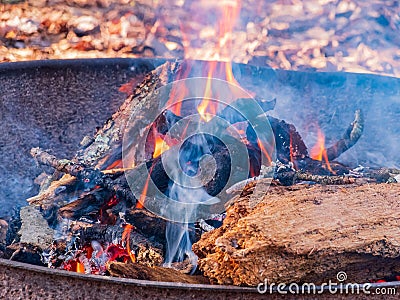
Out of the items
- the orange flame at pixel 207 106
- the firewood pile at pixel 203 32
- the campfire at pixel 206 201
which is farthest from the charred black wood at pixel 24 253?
the firewood pile at pixel 203 32

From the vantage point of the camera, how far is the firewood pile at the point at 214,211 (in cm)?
140

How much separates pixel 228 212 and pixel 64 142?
1.34 m

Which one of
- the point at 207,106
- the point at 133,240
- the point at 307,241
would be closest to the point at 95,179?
the point at 133,240

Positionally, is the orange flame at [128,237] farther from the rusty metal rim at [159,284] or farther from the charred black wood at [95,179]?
the rusty metal rim at [159,284]

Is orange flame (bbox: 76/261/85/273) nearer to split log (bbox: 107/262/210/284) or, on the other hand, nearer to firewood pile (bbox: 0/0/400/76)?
split log (bbox: 107/262/210/284)

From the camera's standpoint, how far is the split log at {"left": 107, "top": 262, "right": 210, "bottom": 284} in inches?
55.9

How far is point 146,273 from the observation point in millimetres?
1434

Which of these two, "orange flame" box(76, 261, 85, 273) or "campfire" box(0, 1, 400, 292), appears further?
"orange flame" box(76, 261, 85, 273)

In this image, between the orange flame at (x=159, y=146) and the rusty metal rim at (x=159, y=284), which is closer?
the rusty metal rim at (x=159, y=284)

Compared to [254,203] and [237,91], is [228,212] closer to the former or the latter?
[254,203]

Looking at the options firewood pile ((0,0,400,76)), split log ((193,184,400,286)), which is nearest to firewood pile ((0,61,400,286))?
split log ((193,184,400,286))

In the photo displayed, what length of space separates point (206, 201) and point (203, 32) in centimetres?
326

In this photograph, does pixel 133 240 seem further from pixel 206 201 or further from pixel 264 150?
pixel 264 150

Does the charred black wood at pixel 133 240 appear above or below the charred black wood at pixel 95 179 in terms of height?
below
